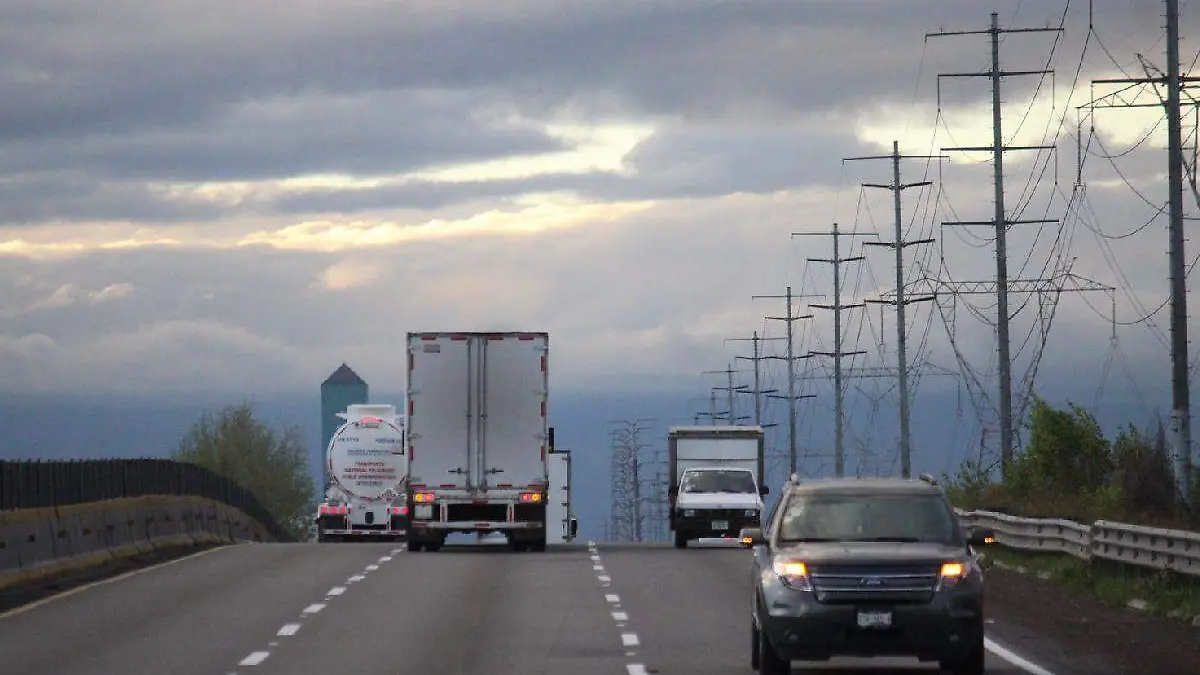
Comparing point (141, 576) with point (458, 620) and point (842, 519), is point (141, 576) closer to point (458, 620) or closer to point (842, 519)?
point (458, 620)

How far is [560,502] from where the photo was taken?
5462cm

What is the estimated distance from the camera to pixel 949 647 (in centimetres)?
1538

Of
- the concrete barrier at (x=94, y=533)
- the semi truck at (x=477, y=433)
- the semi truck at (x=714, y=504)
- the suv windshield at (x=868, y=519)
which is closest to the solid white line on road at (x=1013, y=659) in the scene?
the suv windshield at (x=868, y=519)

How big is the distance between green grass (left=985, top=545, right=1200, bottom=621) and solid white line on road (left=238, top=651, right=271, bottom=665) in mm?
9574

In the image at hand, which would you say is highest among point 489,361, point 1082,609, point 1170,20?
point 1170,20

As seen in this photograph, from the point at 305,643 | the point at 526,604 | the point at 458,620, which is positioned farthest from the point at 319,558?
the point at 305,643

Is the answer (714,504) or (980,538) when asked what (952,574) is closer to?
(980,538)

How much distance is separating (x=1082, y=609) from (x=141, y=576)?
47.0ft

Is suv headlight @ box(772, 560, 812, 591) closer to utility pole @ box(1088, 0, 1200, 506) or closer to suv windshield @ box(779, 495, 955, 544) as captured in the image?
suv windshield @ box(779, 495, 955, 544)

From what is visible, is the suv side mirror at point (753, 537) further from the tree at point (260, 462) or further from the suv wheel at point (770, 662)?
the tree at point (260, 462)

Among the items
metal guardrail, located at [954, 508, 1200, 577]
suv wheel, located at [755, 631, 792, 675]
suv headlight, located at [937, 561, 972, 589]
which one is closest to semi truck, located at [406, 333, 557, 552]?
metal guardrail, located at [954, 508, 1200, 577]

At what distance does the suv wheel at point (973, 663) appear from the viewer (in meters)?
15.5

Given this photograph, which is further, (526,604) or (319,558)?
(319,558)

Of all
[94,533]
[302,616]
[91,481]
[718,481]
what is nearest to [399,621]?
[302,616]
